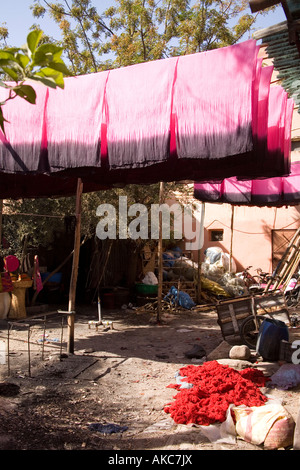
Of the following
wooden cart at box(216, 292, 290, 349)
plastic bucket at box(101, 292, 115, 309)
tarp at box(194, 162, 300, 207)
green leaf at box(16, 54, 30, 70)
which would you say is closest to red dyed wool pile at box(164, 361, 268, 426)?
wooden cart at box(216, 292, 290, 349)

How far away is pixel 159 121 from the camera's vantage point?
211 inches

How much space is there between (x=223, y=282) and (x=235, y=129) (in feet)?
37.0

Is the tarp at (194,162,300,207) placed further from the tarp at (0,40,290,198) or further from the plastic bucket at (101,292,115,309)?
the plastic bucket at (101,292,115,309)

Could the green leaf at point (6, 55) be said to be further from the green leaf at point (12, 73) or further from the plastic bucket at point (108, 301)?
the plastic bucket at point (108, 301)

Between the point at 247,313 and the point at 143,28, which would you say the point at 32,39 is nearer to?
the point at 247,313

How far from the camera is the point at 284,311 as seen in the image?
25.2 ft

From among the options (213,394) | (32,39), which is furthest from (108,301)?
(32,39)

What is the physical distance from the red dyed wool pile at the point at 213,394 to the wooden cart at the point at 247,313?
164 cm

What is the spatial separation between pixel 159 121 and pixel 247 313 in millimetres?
4043

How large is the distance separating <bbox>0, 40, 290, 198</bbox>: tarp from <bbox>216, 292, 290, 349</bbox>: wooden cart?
7.97ft

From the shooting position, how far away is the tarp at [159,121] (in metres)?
4.96

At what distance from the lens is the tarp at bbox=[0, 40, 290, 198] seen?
16.3ft

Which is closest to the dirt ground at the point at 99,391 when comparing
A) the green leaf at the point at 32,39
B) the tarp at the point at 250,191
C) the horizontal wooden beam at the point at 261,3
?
the tarp at the point at 250,191
